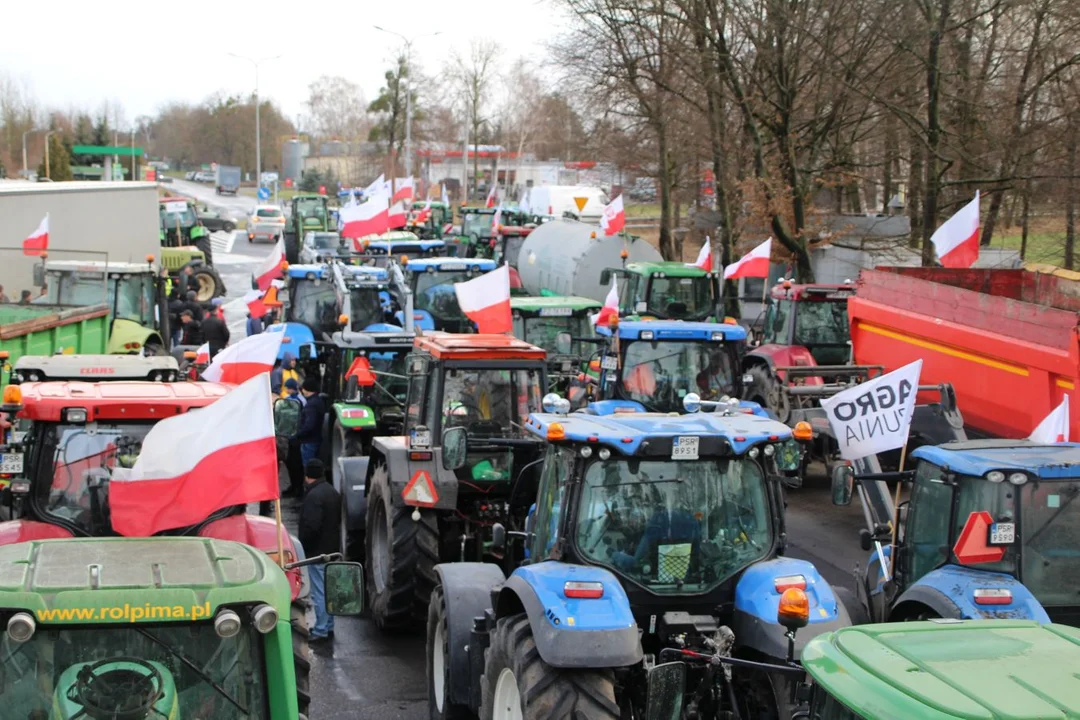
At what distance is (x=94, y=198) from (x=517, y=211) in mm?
18202

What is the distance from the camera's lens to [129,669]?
448 centimetres

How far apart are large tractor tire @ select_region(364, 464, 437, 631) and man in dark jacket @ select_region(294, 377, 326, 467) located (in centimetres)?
391

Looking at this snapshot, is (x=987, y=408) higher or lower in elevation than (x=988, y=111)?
lower

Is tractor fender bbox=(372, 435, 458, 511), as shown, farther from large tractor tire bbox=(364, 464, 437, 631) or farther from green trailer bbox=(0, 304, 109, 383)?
green trailer bbox=(0, 304, 109, 383)

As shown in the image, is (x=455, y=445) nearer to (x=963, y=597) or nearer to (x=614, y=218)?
(x=963, y=597)

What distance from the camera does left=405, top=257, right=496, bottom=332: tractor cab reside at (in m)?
22.5

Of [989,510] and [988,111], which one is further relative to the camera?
[988,111]

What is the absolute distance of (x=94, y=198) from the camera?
27.2 metres

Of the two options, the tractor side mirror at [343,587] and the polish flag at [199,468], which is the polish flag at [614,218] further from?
the tractor side mirror at [343,587]

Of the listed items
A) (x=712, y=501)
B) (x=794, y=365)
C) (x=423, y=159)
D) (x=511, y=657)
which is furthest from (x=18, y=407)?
(x=423, y=159)

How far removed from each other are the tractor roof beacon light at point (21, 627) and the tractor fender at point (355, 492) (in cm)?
693

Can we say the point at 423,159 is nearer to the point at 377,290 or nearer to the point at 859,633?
the point at 377,290

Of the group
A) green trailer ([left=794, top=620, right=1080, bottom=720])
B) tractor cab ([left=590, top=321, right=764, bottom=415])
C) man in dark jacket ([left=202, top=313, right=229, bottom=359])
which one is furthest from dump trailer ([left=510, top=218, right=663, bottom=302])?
green trailer ([left=794, top=620, right=1080, bottom=720])

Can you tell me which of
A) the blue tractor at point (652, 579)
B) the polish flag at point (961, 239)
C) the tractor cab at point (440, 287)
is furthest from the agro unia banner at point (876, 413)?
the tractor cab at point (440, 287)
